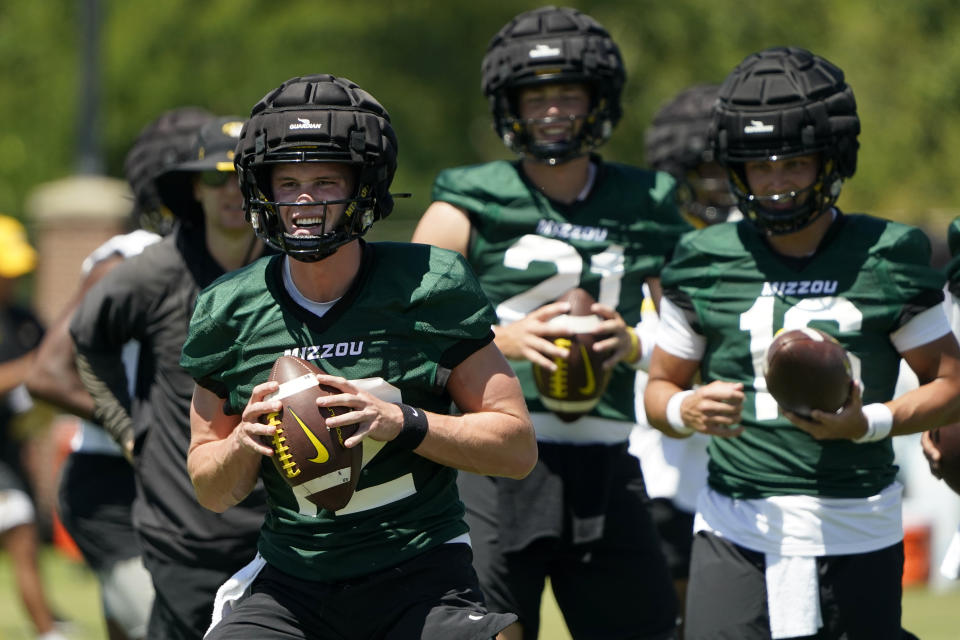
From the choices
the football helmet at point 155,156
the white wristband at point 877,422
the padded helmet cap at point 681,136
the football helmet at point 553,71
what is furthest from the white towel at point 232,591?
the padded helmet cap at point 681,136

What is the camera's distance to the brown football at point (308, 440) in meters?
3.72

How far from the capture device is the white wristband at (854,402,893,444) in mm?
4434

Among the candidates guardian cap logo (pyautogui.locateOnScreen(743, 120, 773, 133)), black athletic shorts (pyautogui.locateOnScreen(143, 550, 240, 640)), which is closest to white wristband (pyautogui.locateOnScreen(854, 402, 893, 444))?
guardian cap logo (pyautogui.locateOnScreen(743, 120, 773, 133))

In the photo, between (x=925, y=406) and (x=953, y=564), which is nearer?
(x=925, y=406)

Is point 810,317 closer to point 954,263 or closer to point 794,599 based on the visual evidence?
point 954,263

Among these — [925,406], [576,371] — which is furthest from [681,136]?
[925,406]

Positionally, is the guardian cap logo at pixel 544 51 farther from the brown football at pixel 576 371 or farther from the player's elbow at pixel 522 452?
the player's elbow at pixel 522 452

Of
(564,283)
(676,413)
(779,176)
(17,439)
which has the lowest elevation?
(17,439)

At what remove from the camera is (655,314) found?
6488 mm

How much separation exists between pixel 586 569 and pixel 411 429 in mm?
1670

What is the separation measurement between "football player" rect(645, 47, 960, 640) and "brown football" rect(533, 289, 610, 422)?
16.1 inches

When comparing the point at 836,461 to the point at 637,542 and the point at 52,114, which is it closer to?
the point at 637,542

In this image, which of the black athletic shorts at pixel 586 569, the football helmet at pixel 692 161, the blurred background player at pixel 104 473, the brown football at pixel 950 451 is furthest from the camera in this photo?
the football helmet at pixel 692 161

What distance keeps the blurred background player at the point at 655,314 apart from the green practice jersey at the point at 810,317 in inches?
44.0
